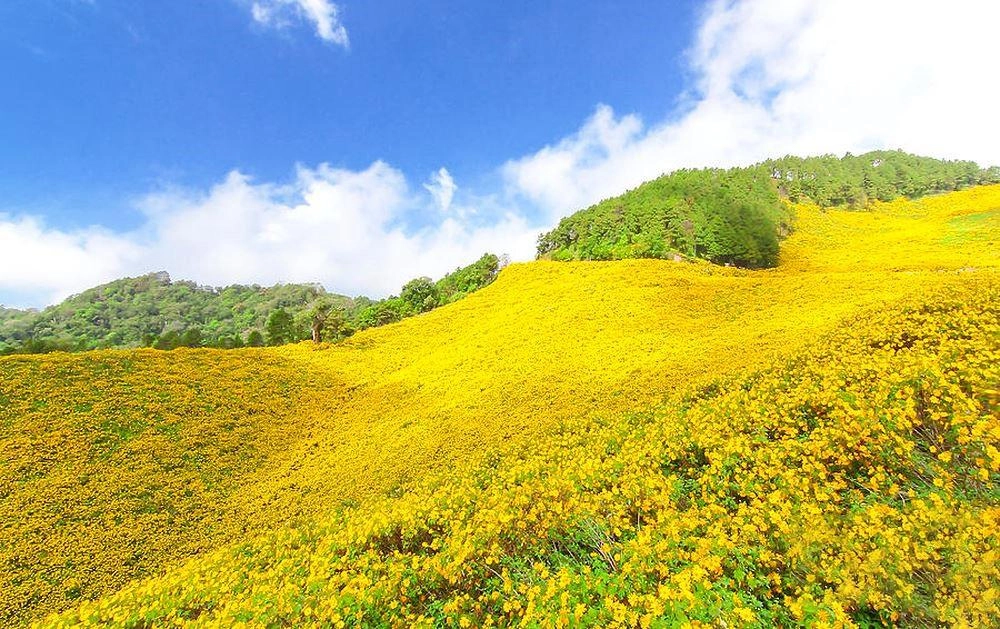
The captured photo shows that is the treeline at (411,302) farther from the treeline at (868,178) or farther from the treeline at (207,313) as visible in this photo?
the treeline at (868,178)

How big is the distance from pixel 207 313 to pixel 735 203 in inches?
6294

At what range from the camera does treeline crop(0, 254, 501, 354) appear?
1779 inches

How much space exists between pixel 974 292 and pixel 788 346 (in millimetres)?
4776

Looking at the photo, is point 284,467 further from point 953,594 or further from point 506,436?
point 953,594

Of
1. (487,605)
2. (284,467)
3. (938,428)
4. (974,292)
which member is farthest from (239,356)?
(974,292)

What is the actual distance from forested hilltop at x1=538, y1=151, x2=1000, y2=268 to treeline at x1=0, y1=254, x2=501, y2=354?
54.5 ft

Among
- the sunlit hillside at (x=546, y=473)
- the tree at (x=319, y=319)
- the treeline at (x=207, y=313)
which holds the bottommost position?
the sunlit hillside at (x=546, y=473)

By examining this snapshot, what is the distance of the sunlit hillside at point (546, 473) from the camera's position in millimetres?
5391

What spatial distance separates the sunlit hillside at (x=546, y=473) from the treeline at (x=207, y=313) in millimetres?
20125

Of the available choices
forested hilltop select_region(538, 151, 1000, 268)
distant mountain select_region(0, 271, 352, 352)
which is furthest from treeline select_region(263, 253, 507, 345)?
distant mountain select_region(0, 271, 352, 352)

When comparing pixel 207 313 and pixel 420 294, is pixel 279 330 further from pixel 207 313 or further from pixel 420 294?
pixel 207 313

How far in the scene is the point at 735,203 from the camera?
62812mm

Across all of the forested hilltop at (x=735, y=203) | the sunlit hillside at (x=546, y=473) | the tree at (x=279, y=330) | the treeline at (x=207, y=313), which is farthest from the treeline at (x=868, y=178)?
the tree at (x=279, y=330)

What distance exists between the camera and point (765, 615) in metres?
5.04
